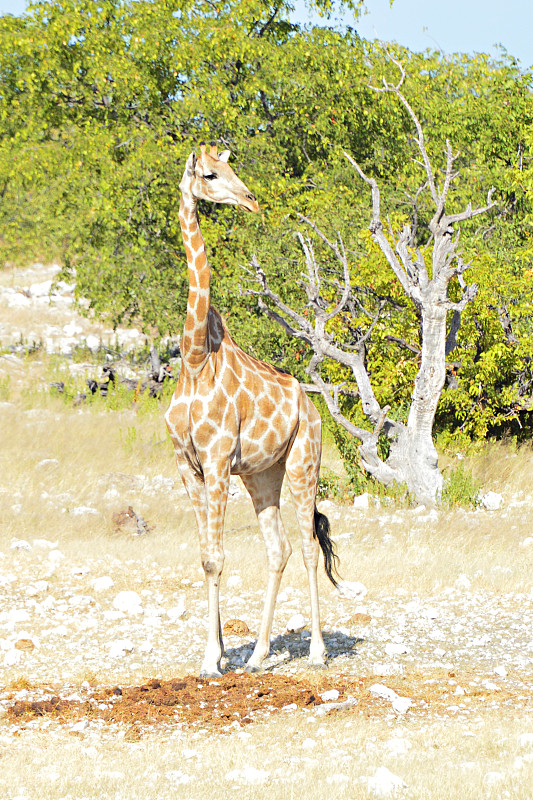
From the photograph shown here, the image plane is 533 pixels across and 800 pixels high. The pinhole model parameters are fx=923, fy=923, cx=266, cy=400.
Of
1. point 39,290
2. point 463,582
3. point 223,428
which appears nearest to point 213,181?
point 223,428

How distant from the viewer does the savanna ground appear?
196 inches

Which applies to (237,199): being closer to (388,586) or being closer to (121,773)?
(121,773)

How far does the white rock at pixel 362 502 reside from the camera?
528 inches

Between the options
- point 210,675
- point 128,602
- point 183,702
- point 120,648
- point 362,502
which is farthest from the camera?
point 362,502

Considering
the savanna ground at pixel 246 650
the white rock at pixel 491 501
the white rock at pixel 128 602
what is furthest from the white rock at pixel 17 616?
the white rock at pixel 491 501

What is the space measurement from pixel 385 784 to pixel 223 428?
2.98 metres

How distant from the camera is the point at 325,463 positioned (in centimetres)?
1579

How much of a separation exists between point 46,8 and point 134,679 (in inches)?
641

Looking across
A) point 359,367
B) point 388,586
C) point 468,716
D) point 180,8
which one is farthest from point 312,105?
point 468,716

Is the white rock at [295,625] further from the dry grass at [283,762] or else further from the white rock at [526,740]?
the white rock at [526,740]

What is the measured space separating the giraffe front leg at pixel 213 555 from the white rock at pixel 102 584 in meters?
2.85

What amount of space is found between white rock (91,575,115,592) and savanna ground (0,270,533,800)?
24 millimetres

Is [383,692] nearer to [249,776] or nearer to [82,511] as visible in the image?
[249,776]

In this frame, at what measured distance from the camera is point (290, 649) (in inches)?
309
